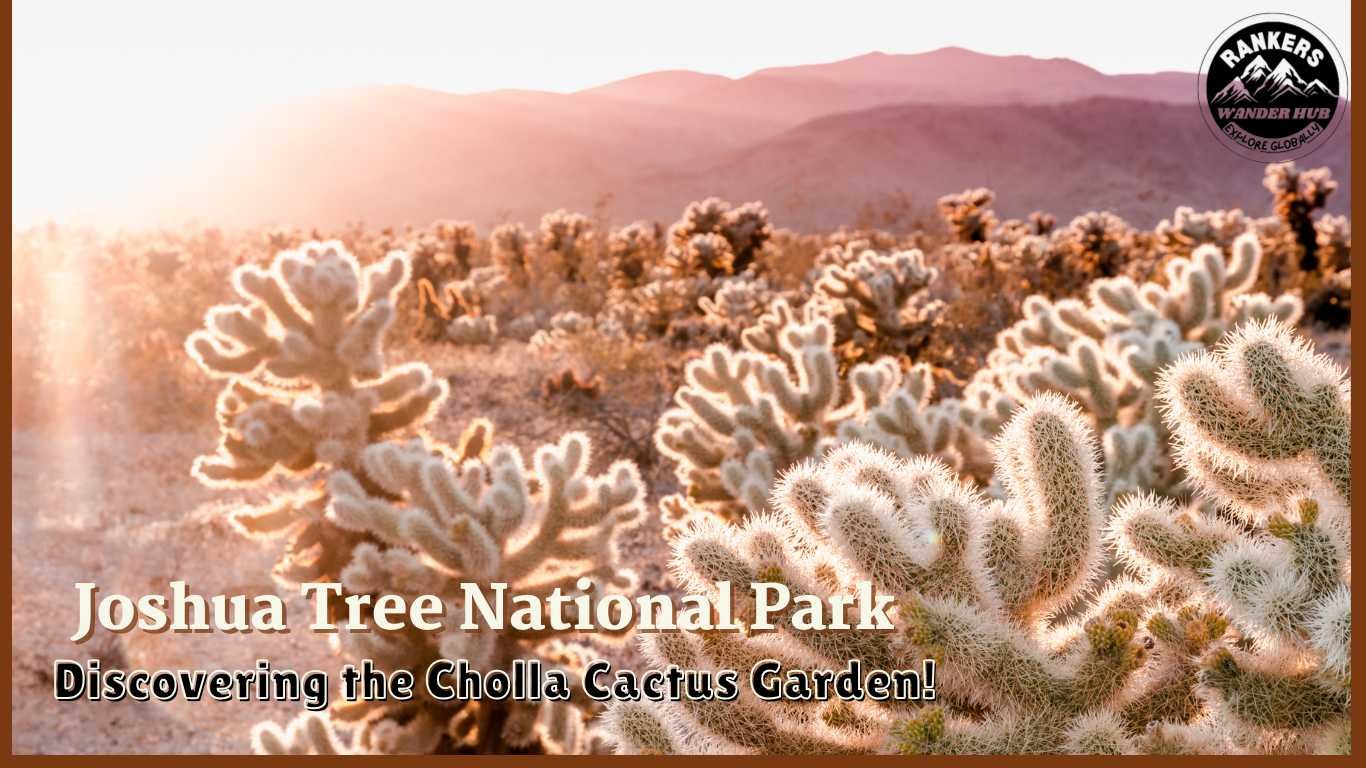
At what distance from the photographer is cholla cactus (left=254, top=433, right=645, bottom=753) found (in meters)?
3.13

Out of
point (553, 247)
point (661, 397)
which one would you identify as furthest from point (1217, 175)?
point (661, 397)

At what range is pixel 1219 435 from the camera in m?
1.35

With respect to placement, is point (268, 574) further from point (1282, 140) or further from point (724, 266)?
point (724, 266)

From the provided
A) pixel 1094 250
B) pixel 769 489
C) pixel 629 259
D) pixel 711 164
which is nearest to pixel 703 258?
pixel 629 259

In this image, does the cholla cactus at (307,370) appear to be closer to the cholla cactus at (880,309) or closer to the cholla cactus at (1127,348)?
the cholla cactus at (1127,348)

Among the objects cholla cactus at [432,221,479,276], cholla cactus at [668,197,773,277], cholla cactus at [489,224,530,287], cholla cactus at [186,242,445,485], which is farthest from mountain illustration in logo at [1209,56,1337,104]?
cholla cactus at [432,221,479,276]

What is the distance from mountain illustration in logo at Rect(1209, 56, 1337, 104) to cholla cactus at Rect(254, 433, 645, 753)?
1929 mm

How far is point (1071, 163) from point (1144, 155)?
273cm

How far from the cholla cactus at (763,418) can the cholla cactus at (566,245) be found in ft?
32.1

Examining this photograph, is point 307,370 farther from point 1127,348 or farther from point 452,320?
point 452,320

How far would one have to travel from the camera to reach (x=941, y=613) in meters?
1.33

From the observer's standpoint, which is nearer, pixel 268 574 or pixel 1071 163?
pixel 268 574

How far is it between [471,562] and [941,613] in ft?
6.81

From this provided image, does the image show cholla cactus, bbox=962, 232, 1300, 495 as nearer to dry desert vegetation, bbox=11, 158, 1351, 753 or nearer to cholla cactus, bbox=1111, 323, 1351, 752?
dry desert vegetation, bbox=11, 158, 1351, 753
